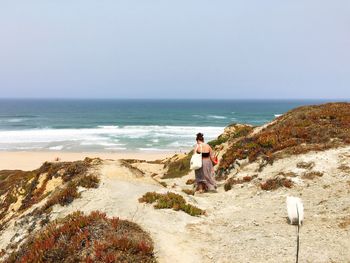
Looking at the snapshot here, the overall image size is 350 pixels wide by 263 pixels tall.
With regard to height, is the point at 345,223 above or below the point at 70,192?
below

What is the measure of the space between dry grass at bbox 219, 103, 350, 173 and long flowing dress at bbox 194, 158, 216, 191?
11.5ft

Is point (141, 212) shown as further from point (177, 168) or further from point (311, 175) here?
point (177, 168)

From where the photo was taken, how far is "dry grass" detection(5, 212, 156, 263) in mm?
7847

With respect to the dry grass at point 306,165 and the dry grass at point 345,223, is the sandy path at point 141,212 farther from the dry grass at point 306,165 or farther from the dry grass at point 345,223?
the dry grass at point 306,165

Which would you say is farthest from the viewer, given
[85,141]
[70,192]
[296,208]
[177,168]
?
[85,141]

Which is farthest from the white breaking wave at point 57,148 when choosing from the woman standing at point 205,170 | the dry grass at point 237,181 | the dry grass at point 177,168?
the dry grass at point 237,181

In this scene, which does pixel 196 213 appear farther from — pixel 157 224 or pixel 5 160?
pixel 5 160

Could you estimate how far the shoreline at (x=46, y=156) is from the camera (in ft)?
159

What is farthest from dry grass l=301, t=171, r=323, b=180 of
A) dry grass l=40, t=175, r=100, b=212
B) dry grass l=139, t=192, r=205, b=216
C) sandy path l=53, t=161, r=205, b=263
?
dry grass l=40, t=175, r=100, b=212

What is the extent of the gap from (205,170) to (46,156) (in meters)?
45.1

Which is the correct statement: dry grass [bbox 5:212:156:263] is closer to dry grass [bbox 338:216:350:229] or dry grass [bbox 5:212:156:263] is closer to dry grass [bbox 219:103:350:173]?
dry grass [bbox 338:216:350:229]

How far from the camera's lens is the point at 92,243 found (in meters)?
8.30

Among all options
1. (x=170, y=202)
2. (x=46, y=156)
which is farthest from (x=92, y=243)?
(x=46, y=156)

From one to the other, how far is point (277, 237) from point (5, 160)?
50.9m
